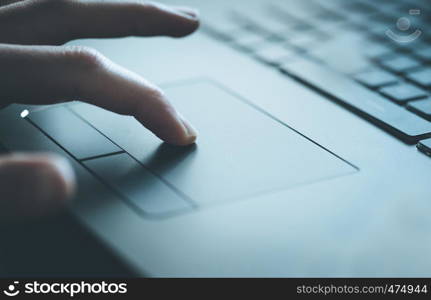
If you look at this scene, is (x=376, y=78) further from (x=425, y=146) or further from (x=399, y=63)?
(x=425, y=146)

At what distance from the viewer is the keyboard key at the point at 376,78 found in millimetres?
712

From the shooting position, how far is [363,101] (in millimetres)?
670

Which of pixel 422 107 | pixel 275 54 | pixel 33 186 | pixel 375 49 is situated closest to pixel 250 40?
pixel 275 54

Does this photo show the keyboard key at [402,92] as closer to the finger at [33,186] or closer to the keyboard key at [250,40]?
the keyboard key at [250,40]

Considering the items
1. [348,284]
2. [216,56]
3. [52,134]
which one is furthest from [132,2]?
[348,284]

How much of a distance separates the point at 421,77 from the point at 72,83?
16.1 inches

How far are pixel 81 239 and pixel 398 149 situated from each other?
1.01 ft

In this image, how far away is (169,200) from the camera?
48cm

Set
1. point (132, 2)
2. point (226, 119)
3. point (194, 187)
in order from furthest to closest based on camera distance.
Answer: point (132, 2) < point (226, 119) < point (194, 187)

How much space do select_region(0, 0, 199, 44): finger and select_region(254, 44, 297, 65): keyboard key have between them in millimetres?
95

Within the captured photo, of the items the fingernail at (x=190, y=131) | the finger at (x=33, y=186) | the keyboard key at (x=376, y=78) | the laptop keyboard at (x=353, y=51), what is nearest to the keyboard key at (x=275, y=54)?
the laptop keyboard at (x=353, y=51)

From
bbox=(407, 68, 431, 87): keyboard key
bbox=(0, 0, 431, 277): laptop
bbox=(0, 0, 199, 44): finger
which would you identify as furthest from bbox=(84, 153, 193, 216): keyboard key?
bbox=(407, 68, 431, 87): keyboard key

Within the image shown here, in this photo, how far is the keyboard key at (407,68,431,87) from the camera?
0.71 m

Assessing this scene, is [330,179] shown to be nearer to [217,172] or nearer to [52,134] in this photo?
[217,172]
